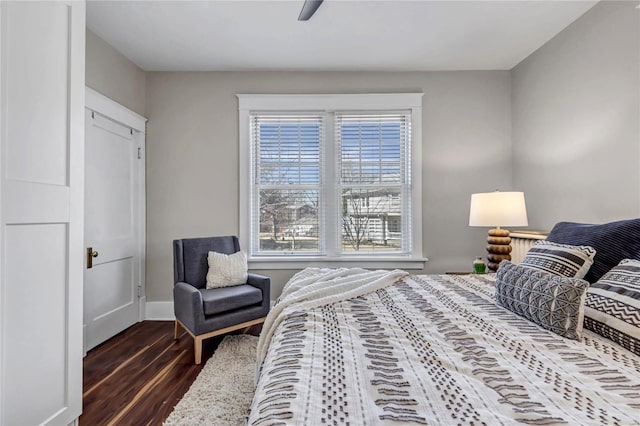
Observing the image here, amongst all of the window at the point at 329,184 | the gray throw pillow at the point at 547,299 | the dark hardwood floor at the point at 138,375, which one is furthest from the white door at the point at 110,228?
the gray throw pillow at the point at 547,299

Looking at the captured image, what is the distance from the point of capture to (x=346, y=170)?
3457mm

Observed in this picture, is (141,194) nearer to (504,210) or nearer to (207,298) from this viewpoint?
(207,298)

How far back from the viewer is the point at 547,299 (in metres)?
1.28

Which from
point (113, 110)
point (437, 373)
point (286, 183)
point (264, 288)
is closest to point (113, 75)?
point (113, 110)

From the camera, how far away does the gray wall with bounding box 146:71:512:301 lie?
342cm

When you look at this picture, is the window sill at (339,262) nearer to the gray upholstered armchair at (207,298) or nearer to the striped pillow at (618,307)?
the gray upholstered armchair at (207,298)

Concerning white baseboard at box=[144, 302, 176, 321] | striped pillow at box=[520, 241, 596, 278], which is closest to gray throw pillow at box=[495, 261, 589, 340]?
striped pillow at box=[520, 241, 596, 278]

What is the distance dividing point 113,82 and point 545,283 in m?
3.57

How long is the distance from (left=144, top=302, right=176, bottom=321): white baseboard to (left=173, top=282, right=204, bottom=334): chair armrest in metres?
0.81

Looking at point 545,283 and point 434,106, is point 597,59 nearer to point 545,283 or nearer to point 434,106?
point 434,106

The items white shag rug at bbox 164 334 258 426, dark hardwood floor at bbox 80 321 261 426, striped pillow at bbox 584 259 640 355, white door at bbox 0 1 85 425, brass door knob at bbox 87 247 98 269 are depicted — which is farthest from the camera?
brass door knob at bbox 87 247 98 269

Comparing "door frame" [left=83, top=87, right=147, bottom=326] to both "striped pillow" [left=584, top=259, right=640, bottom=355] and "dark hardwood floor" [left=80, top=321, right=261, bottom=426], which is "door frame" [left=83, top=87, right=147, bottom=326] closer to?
"dark hardwood floor" [left=80, top=321, right=261, bottom=426]

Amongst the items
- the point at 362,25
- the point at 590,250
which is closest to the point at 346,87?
the point at 362,25

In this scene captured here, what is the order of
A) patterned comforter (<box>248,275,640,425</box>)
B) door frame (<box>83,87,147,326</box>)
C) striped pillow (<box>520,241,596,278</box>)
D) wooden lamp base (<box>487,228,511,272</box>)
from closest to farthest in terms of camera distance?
patterned comforter (<box>248,275,640,425</box>) → striped pillow (<box>520,241,596,278</box>) → wooden lamp base (<box>487,228,511,272</box>) → door frame (<box>83,87,147,326</box>)
